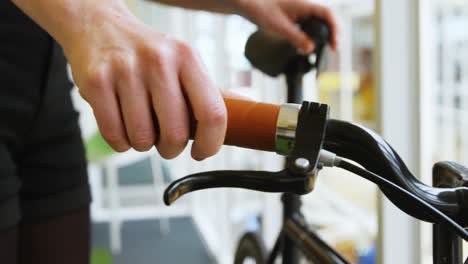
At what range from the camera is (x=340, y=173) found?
344cm

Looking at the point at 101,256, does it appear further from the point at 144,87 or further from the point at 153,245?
the point at 144,87

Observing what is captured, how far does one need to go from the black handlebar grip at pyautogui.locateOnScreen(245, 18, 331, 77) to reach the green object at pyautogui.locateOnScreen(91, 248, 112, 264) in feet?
6.78

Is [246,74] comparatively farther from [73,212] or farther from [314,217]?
[73,212]

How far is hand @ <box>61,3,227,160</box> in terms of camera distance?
385mm

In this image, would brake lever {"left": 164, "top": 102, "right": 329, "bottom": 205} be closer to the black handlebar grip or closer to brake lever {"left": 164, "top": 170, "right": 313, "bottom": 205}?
brake lever {"left": 164, "top": 170, "right": 313, "bottom": 205}

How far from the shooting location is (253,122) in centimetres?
42

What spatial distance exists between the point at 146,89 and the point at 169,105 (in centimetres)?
2

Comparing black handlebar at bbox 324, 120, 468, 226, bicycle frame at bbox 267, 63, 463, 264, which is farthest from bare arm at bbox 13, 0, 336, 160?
bicycle frame at bbox 267, 63, 463, 264

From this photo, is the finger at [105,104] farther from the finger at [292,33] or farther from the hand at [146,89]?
the finger at [292,33]

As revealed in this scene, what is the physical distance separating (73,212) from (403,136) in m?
0.60

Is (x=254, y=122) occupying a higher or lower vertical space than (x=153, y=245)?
higher

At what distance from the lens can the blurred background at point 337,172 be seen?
1002mm

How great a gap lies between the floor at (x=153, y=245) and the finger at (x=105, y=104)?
91.6 inches

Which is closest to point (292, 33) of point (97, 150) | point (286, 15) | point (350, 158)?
point (286, 15)
